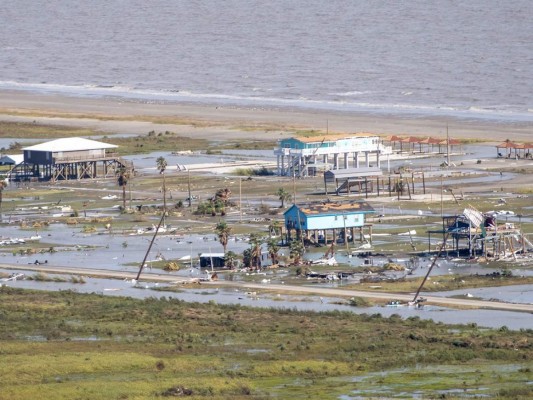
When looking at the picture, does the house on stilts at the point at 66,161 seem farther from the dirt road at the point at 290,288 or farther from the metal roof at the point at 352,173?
the dirt road at the point at 290,288

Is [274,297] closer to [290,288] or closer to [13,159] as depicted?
[290,288]

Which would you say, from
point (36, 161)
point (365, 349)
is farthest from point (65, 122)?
point (365, 349)

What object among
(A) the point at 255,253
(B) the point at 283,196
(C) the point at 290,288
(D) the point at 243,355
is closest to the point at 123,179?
(B) the point at 283,196

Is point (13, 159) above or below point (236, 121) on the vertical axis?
below

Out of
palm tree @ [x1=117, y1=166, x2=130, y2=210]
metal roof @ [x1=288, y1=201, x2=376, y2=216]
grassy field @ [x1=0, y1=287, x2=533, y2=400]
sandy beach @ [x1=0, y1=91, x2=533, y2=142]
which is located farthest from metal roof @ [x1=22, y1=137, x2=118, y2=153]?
grassy field @ [x1=0, y1=287, x2=533, y2=400]

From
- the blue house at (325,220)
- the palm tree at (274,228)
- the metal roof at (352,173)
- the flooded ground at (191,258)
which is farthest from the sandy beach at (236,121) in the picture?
the palm tree at (274,228)

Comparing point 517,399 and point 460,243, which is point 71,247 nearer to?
point 460,243

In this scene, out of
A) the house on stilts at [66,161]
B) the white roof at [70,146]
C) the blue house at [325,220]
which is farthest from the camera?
the house on stilts at [66,161]
